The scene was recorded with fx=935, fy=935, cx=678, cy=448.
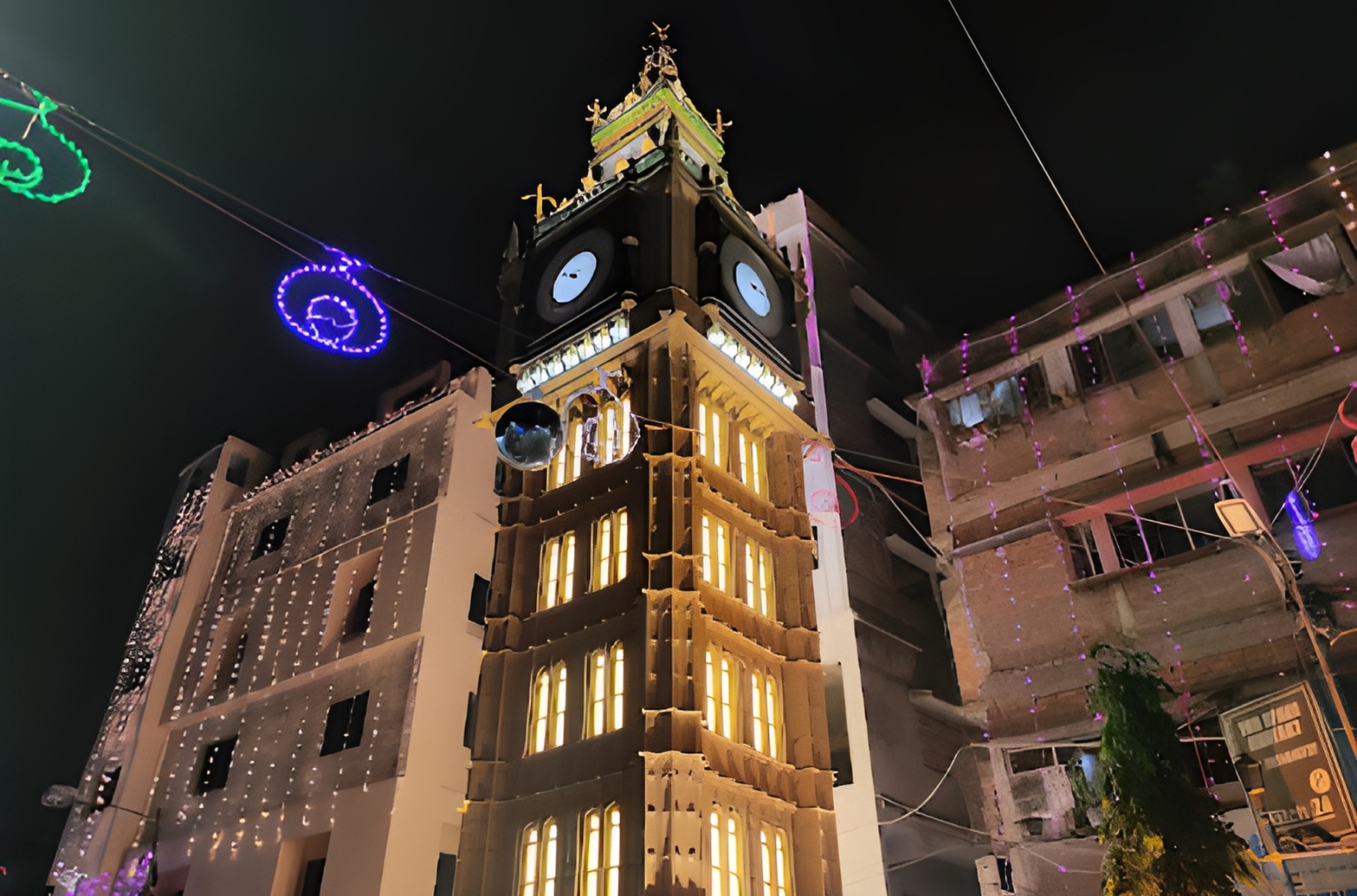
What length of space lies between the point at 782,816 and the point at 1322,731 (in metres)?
12.8

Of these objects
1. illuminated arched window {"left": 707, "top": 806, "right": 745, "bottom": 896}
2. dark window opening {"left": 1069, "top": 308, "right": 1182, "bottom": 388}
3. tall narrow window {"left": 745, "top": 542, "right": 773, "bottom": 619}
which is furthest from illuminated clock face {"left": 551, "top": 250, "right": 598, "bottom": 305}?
illuminated arched window {"left": 707, "top": 806, "right": 745, "bottom": 896}

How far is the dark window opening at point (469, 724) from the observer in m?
30.4

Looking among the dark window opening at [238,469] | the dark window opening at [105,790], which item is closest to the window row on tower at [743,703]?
the dark window opening at [105,790]

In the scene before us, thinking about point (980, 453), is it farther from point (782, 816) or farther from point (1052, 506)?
point (782, 816)

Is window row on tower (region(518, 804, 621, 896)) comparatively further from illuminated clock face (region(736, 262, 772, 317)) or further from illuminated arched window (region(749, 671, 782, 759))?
illuminated clock face (region(736, 262, 772, 317))

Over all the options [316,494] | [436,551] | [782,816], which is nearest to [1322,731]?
[782,816]

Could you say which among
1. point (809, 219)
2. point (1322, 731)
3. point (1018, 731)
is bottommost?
point (1322, 731)

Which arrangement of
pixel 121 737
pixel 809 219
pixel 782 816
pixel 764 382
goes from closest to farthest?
pixel 782 816
pixel 764 382
pixel 121 737
pixel 809 219

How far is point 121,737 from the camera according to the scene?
121 feet

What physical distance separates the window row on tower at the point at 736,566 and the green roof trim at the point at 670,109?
18.7m

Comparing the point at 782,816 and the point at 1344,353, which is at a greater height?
the point at 1344,353

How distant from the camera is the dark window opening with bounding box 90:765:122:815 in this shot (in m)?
35.1

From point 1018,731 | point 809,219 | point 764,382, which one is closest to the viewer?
point 1018,731

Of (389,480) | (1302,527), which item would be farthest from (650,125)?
(1302,527)
